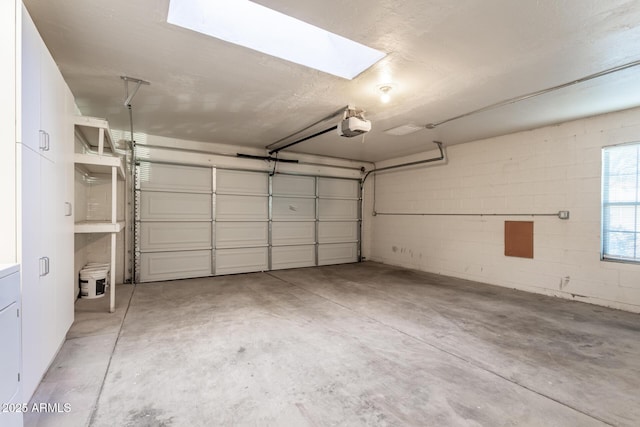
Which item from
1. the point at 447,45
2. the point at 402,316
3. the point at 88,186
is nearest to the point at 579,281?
the point at 402,316

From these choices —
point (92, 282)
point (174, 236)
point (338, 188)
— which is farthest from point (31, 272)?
point (338, 188)

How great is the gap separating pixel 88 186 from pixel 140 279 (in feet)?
5.68

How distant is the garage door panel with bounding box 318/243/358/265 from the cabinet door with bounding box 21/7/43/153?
5.71 meters

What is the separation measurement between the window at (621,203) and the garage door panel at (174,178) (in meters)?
6.27

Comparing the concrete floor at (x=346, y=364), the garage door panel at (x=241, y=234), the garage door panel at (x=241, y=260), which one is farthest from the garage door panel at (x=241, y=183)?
the concrete floor at (x=346, y=364)

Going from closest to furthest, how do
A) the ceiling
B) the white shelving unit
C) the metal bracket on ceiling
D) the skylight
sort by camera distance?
the ceiling
the skylight
the metal bracket on ceiling
the white shelving unit

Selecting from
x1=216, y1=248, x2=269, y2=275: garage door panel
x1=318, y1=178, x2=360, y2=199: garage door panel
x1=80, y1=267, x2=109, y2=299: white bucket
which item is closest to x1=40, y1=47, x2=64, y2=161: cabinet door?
x1=80, y1=267, x2=109, y2=299: white bucket

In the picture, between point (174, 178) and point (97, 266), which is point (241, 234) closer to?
point (174, 178)

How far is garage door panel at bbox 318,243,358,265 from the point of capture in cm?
713

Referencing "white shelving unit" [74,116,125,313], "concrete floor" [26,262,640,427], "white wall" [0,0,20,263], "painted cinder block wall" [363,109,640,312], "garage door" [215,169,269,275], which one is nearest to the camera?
"white wall" [0,0,20,263]

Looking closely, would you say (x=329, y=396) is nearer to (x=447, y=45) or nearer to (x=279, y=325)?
(x=279, y=325)

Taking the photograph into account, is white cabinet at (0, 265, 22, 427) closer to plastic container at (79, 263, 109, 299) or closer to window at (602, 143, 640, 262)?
plastic container at (79, 263, 109, 299)

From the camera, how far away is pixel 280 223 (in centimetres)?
657

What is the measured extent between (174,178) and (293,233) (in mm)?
2654
